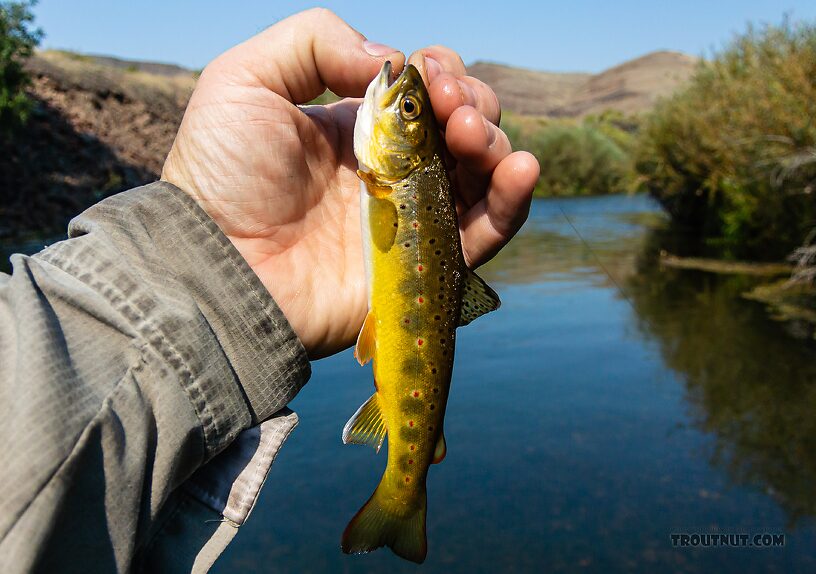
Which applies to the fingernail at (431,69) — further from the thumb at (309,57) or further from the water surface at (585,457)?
the water surface at (585,457)

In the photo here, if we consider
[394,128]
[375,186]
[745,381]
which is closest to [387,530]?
[375,186]

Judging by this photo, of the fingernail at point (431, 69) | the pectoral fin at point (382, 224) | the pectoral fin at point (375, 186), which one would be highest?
the fingernail at point (431, 69)

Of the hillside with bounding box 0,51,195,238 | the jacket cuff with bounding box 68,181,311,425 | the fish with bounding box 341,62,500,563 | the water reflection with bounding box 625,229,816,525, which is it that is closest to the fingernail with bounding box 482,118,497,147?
the fish with bounding box 341,62,500,563

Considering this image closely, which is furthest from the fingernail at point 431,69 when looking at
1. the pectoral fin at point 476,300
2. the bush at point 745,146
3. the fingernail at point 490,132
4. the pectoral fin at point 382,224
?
the bush at point 745,146

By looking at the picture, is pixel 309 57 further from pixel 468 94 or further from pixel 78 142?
pixel 78 142

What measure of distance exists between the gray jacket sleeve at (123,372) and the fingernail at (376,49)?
100cm

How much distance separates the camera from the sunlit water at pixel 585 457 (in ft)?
18.9

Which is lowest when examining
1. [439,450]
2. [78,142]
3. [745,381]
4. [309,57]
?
[745,381]

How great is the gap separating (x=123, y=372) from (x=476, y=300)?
1412 mm

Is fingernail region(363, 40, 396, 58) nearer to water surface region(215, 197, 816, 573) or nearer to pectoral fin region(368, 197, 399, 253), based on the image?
pectoral fin region(368, 197, 399, 253)

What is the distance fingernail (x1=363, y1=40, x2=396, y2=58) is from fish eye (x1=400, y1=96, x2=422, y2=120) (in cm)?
27

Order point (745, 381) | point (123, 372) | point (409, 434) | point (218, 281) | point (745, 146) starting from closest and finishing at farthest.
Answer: point (123, 372)
point (218, 281)
point (409, 434)
point (745, 381)
point (745, 146)

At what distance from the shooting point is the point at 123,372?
1935mm

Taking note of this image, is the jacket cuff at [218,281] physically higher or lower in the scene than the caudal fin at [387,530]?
higher
